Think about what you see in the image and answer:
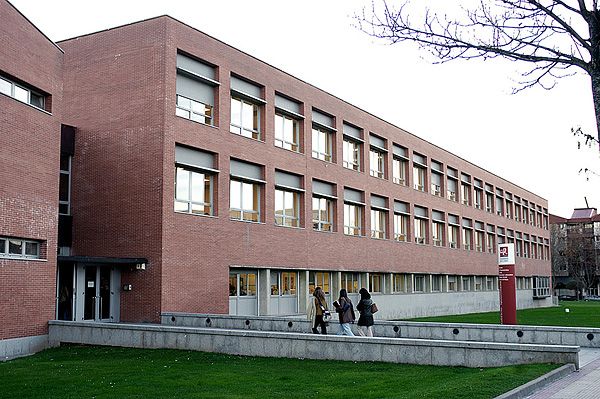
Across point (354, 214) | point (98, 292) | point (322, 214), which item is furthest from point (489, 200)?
point (98, 292)

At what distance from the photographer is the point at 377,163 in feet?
143

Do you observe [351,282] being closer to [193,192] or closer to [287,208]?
[287,208]

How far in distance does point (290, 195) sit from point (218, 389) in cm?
2142

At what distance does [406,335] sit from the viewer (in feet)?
72.1

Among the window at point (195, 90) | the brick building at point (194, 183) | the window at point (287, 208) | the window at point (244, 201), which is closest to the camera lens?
the brick building at point (194, 183)

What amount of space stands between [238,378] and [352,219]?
2611 centimetres

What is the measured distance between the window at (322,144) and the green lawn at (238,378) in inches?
773

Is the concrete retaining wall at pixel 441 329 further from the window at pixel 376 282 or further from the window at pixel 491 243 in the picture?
the window at pixel 491 243

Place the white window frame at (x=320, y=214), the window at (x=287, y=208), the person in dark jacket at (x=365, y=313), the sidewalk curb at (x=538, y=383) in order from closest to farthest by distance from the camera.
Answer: the sidewalk curb at (x=538, y=383) → the person in dark jacket at (x=365, y=313) → the window at (x=287, y=208) → the white window frame at (x=320, y=214)

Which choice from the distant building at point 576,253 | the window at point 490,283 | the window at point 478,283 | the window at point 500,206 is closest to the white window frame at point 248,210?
the window at point 478,283

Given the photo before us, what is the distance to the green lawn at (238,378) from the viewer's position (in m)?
12.2

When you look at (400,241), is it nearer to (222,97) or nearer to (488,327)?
(222,97)

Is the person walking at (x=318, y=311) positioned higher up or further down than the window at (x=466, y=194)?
further down

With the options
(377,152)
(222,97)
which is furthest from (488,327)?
(377,152)
